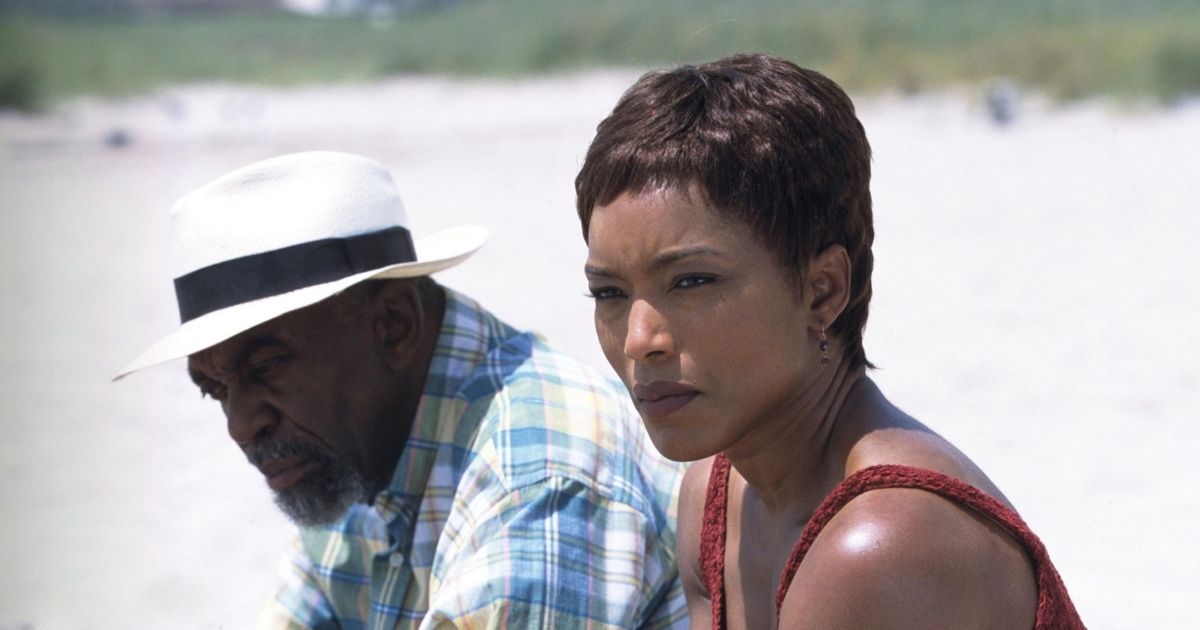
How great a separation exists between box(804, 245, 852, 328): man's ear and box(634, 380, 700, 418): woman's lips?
0.63ft

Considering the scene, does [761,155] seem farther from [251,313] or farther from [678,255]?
[251,313]

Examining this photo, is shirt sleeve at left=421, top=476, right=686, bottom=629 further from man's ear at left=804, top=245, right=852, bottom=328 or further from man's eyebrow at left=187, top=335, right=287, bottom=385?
man's ear at left=804, top=245, right=852, bottom=328

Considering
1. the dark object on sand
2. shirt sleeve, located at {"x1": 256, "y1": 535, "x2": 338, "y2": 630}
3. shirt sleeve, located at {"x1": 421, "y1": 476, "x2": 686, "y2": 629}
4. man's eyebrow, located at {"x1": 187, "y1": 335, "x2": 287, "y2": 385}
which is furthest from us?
the dark object on sand

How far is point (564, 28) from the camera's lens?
3192 cm

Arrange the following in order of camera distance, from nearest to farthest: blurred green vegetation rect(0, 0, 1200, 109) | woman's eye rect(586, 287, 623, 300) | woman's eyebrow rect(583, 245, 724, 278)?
woman's eyebrow rect(583, 245, 724, 278), woman's eye rect(586, 287, 623, 300), blurred green vegetation rect(0, 0, 1200, 109)

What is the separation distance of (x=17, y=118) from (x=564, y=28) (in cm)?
1235

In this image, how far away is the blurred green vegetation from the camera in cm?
2025

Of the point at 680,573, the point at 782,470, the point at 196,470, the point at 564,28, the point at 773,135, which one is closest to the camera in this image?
the point at 773,135

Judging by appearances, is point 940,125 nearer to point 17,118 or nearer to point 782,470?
point 17,118

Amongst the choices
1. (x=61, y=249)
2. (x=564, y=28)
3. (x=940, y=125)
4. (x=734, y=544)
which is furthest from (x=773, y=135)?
(x=564, y=28)

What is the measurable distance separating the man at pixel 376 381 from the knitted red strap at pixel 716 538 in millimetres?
226

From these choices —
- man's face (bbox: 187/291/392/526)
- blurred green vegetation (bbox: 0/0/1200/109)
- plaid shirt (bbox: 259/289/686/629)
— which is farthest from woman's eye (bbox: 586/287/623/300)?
blurred green vegetation (bbox: 0/0/1200/109)

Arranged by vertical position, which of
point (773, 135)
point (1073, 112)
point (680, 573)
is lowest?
point (1073, 112)

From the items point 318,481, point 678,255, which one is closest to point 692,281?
point 678,255
